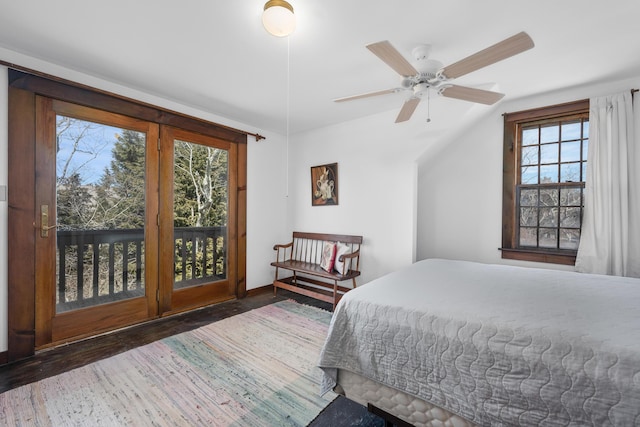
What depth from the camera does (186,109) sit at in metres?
3.36

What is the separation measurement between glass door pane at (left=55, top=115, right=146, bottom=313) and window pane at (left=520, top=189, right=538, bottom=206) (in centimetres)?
428

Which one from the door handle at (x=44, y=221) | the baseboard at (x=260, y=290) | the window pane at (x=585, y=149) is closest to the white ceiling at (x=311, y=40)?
the window pane at (x=585, y=149)

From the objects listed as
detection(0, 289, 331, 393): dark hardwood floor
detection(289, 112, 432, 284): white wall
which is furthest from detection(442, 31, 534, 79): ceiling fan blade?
detection(0, 289, 331, 393): dark hardwood floor

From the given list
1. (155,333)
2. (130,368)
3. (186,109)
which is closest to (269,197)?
(186,109)

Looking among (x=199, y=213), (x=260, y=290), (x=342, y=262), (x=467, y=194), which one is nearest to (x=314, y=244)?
(x=342, y=262)

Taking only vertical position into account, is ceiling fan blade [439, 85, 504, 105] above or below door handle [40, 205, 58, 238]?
above

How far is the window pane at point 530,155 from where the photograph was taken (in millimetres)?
3091

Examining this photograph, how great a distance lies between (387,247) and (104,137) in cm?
336

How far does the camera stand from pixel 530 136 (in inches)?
123

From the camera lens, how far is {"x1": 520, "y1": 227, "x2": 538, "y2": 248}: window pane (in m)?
3.09

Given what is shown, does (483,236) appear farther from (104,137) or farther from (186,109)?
(104,137)

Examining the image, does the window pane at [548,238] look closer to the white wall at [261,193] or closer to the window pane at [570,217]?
the window pane at [570,217]

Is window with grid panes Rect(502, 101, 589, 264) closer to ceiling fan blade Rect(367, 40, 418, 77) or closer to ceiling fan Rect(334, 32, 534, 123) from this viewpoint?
ceiling fan Rect(334, 32, 534, 123)

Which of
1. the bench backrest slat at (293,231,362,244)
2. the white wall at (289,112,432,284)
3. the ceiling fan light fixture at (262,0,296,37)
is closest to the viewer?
the ceiling fan light fixture at (262,0,296,37)
